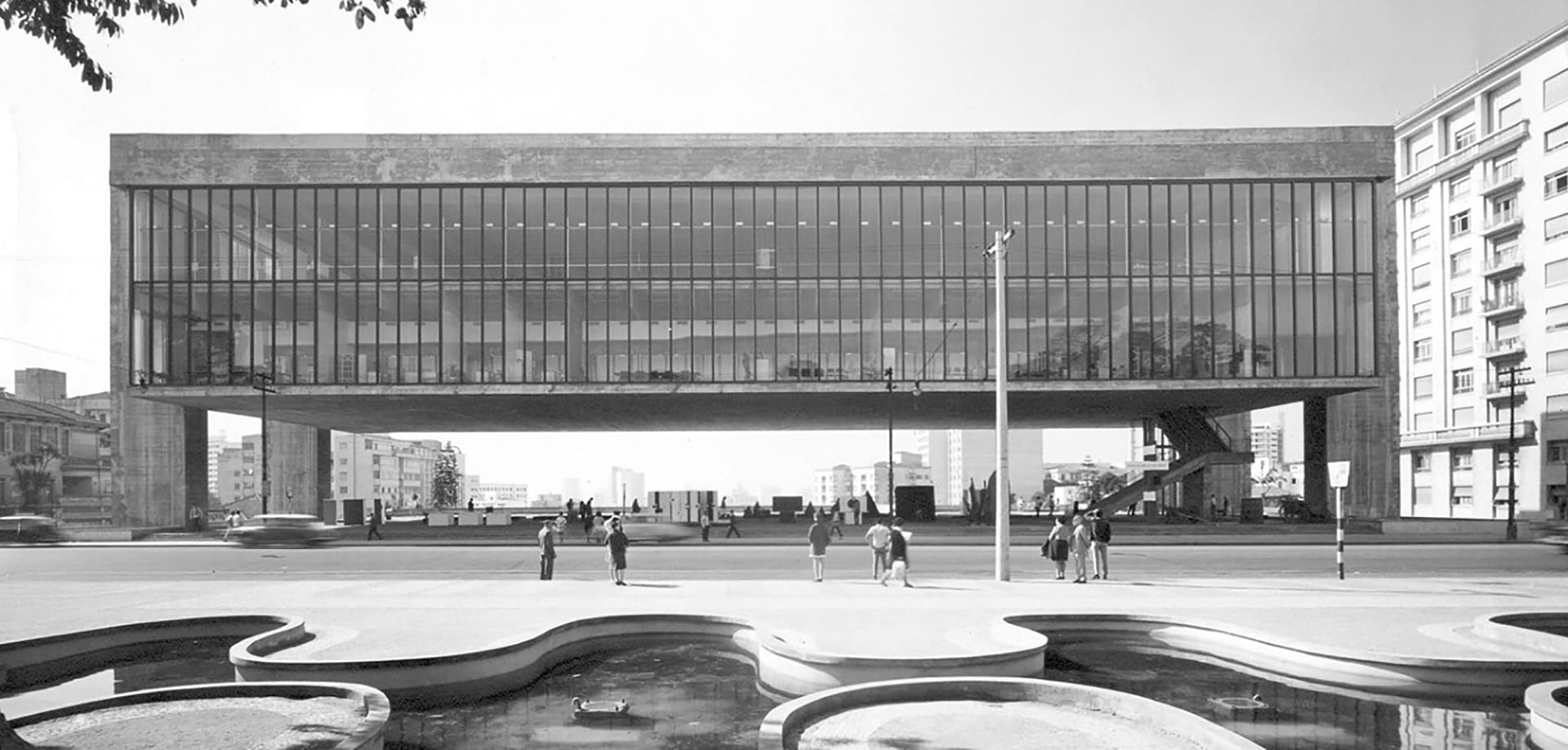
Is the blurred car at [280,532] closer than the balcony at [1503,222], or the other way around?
the blurred car at [280,532]

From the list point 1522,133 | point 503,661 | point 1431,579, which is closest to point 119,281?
point 503,661

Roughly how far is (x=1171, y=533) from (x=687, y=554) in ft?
69.8

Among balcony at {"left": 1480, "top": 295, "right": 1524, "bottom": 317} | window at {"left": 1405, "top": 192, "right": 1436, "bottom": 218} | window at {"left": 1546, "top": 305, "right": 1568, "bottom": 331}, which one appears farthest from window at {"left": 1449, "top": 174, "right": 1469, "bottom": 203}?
window at {"left": 1546, "top": 305, "right": 1568, "bottom": 331}

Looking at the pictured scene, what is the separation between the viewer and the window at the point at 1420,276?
274ft

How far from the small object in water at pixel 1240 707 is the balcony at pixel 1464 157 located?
69.0 metres

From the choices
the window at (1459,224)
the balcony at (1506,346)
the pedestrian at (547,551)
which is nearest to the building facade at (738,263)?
the pedestrian at (547,551)

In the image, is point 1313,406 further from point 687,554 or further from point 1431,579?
point 687,554

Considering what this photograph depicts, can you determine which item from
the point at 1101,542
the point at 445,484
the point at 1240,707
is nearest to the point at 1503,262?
the point at 1101,542

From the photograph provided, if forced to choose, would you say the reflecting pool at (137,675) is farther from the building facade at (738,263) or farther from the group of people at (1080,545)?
the building facade at (738,263)

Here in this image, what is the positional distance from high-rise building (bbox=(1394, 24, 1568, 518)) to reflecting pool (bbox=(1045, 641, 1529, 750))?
5605 centimetres

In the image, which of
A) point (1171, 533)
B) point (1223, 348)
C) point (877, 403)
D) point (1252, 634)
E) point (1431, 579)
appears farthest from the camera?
point (877, 403)

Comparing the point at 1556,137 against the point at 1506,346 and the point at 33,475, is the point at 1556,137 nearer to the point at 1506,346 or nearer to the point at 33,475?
the point at 1506,346

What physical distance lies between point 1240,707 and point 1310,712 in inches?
29.9

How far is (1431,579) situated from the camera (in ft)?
77.9
